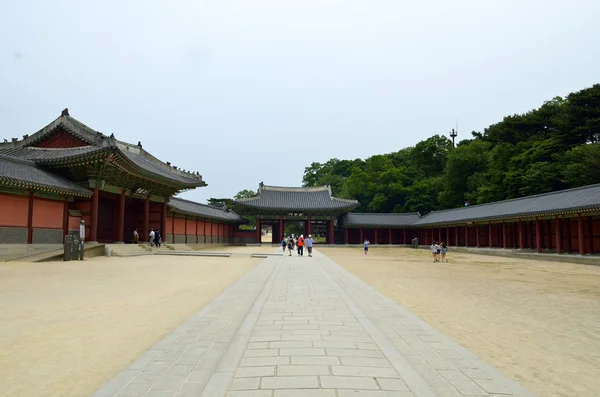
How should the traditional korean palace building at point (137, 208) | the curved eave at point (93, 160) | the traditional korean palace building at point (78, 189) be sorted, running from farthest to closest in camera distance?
the curved eave at point (93, 160) < the traditional korean palace building at point (137, 208) < the traditional korean palace building at point (78, 189)

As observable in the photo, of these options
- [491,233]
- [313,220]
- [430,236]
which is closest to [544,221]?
[491,233]

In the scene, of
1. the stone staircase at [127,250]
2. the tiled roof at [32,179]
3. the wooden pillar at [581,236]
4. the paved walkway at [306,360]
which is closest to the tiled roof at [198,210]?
the stone staircase at [127,250]

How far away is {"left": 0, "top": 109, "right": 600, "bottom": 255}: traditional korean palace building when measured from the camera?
19688mm

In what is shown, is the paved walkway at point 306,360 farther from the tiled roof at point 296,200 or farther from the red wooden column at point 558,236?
the tiled roof at point 296,200

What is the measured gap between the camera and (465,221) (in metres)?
38.4

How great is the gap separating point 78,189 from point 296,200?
106 feet

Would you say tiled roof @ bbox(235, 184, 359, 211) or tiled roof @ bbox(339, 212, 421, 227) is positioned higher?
tiled roof @ bbox(235, 184, 359, 211)

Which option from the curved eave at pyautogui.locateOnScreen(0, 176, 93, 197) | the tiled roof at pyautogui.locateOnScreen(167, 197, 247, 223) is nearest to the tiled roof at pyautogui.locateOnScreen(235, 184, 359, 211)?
the tiled roof at pyautogui.locateOnScreen(167, 197, 247, 223)

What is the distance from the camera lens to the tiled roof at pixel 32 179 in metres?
17.6

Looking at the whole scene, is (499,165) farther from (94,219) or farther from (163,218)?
(94,219)

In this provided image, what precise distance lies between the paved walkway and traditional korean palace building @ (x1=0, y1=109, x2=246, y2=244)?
1665cm

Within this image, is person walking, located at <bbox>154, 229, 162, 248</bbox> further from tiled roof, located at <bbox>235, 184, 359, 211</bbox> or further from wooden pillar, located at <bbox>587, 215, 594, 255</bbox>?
wooden pillar, located at <bbox>587, 215, 594, 255</bbox>

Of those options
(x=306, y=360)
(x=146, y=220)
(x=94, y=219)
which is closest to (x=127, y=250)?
A: (x=94, y=219)

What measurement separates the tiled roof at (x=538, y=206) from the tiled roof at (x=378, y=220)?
808 centimetres
